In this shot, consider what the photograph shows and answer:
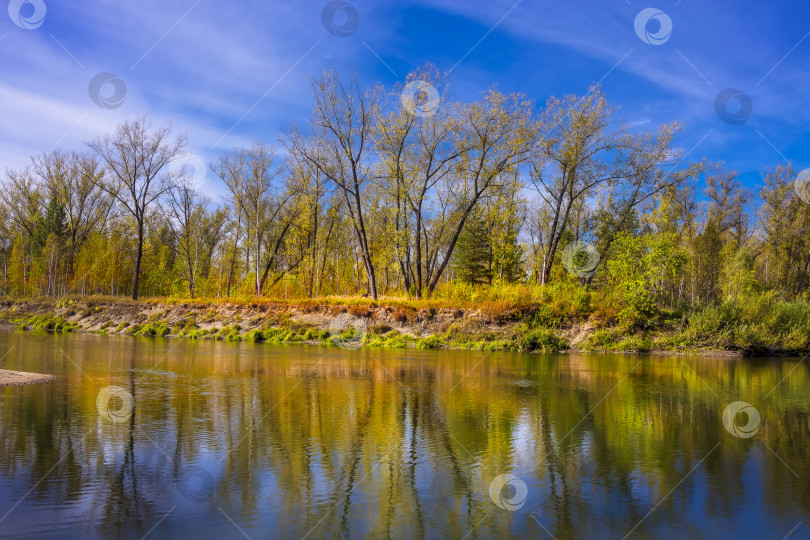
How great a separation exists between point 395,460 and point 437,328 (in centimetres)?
2462

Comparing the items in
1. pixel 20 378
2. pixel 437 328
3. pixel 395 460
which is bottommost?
pixel 395 460

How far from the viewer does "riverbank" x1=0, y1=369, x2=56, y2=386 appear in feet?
45.1

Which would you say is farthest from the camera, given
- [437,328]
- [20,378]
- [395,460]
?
[437,328]

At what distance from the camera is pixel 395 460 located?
7.92 metres

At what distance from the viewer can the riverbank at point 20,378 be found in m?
13.7

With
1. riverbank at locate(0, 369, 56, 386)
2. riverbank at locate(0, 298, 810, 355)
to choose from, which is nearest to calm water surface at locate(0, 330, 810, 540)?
riverbank at locate(0, 369, 56, 386)

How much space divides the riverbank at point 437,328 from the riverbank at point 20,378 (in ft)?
59.4

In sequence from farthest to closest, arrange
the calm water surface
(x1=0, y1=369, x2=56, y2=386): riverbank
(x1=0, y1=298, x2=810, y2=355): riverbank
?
(x1=0, y1=298, x2=810, y2=355): riverbank → (x1=0, y1=369, x2=56, y2=386): riverbank → the calm water surface

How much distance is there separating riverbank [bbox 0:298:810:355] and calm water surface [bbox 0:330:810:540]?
1388cm

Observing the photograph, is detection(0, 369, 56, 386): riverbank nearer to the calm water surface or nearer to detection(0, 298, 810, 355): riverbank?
the calm water surface

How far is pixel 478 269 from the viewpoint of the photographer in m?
51.1

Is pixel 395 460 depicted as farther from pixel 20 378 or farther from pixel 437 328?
pixel 437 328

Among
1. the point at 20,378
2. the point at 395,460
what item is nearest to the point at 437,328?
the point at 20,378

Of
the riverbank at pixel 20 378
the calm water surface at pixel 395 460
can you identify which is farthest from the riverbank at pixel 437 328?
the riverbank at pixel 20 378
